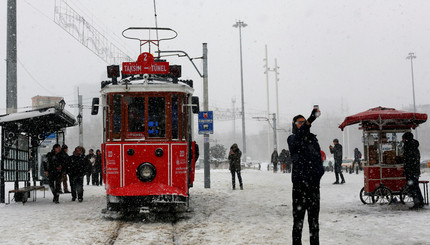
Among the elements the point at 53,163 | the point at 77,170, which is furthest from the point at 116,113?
the point at 53,163

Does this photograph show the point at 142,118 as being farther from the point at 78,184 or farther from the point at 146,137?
the point at 78,184

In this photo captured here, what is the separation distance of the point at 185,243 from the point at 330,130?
306 feet

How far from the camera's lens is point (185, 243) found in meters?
7.75

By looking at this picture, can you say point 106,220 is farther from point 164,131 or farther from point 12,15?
point 12,15

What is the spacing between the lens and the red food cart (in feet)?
38.3

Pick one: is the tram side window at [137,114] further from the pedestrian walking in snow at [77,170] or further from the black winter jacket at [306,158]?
the black winter jacket at [306,158]

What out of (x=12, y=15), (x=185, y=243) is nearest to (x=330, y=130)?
(x=12, y=15)

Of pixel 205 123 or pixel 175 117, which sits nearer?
pixel 175 117

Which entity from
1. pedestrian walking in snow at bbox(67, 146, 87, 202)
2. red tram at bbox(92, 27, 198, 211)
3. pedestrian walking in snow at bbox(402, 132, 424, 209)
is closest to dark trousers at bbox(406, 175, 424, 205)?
pedestrian walking in snow at bbox(402, 132, 424, 209)

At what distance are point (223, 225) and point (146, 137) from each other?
8.63 ft

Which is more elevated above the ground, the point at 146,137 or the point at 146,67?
the point at 146,67

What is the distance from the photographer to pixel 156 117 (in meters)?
10.7

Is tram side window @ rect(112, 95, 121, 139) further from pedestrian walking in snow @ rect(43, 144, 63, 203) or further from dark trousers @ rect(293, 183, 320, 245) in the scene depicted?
dark trousers @ rect(293, 183, 320, 245)

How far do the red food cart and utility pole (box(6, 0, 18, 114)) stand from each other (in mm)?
10471
